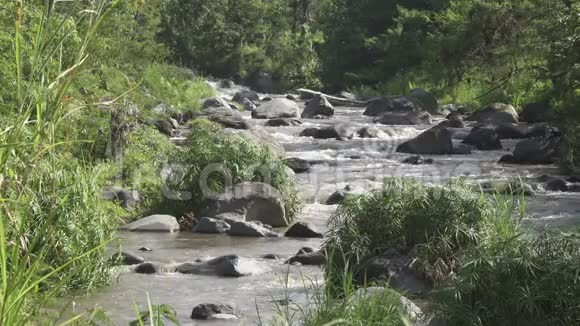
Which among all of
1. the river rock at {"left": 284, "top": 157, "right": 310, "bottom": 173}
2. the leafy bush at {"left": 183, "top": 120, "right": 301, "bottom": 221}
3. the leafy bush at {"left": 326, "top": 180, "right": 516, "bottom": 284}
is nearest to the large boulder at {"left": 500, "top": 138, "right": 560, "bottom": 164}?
the river rock at {"left": 284, "top": 157, "right": 310, "bottom": 173}

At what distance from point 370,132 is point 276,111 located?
218 inches

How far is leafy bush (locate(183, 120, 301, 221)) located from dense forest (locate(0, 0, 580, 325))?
0.09 feet

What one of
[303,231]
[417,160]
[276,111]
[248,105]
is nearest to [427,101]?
[276,111]

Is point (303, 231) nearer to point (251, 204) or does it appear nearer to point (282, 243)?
point (282, 243)

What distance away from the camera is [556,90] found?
1803 centimetres

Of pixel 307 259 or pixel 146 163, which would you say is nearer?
pixel 307 259

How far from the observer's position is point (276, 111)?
28.6 metres

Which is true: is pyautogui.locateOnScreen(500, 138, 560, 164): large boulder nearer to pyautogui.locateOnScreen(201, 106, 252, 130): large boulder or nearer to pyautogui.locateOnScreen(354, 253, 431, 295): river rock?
pyautogui.locateOnScreen(201, 106, 252, 130): large boulder

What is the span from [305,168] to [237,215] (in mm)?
5667

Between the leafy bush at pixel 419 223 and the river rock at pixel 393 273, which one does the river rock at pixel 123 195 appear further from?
the river rock at pixel 393 273

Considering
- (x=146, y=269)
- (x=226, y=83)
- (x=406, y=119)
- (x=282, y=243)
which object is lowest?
(x=282, y=243)

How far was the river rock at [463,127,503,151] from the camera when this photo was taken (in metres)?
21.2

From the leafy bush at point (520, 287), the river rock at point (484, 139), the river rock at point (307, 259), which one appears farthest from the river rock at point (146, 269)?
the river rock at point (484, 139)

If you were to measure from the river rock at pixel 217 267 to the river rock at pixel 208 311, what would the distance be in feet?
5.57
